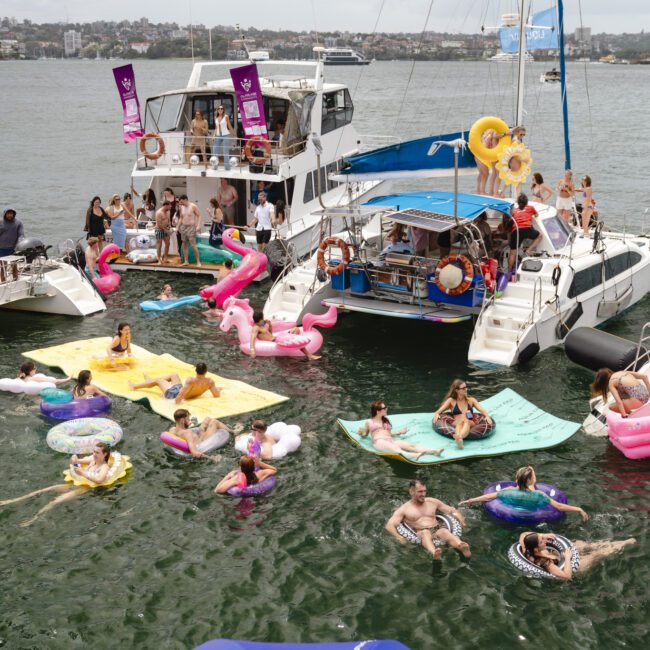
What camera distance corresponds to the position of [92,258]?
24.0 metres

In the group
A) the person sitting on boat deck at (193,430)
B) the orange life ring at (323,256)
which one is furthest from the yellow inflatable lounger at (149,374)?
the orange life ring at (323,256)

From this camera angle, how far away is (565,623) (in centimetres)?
1108

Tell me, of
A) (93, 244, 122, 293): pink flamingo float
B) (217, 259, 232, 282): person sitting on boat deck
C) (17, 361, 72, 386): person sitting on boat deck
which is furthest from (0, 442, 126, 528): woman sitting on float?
(93, 244, 122, 293): pink flamingo float

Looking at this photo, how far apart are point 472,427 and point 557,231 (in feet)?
25.1

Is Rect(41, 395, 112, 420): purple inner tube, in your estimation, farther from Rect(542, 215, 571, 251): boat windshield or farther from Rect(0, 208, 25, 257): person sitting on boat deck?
Rect(542, 215, 571, 251): boat windshield

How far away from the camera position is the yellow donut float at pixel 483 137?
73.0 feet

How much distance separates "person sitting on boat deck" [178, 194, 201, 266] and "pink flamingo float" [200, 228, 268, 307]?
189cm

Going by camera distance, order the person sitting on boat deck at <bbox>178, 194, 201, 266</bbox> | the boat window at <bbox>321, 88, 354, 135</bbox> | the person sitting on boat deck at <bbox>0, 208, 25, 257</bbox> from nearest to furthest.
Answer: the person sitting on boat deck at <bbox>0, 208, 25, 257</bbox> < the person sitting on boat deck at <bbox>178, 194, 201, 266</bbox> < the boat window at <bbox>321, 88, 354, 135</bbox>

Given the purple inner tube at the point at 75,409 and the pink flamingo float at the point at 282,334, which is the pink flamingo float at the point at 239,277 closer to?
the pink flamingo float at the point at 282,334

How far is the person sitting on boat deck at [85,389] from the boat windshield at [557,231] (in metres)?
10.6

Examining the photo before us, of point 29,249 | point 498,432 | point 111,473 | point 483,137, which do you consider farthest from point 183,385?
point 483,137

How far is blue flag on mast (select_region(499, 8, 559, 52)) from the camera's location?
1046 inches

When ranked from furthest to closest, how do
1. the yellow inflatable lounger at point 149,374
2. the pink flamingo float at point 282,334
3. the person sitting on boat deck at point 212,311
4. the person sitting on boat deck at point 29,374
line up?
the person sitting on boat deck at point 212,311, the pink flamingo float at point 282,334, the person sitting on boat deck at point 29,374, the yellow inflatable lounger at point 149,374

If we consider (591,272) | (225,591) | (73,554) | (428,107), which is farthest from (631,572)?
(428,107)
